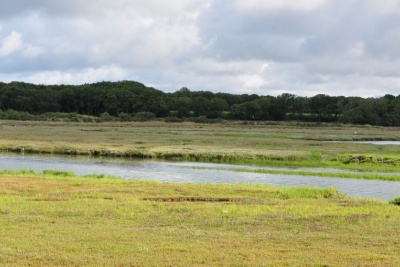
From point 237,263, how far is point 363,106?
576 ft

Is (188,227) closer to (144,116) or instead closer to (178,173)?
(178,173)

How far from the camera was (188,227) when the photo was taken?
66.1 ft

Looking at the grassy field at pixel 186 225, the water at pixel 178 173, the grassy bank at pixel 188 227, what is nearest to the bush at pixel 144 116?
the water at pixel 178 173

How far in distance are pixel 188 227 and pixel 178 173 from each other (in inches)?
1094

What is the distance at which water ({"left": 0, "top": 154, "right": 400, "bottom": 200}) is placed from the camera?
39.9 metres

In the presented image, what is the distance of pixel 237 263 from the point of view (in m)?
15.1

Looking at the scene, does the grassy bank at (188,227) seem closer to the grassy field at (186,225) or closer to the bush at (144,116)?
the grassy field at (186,225)

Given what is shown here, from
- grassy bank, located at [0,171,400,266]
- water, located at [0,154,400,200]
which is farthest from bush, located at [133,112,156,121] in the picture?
grassy bank, located at [0,171,400,266]

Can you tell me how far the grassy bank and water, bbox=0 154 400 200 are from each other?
341 inches

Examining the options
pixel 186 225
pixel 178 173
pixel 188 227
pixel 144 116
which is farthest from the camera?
pixel 144 116

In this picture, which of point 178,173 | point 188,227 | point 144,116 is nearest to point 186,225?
point 188,227

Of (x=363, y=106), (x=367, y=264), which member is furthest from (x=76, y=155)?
(x=363, y=106)

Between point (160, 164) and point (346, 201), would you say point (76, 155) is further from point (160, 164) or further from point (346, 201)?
point (346, 201)

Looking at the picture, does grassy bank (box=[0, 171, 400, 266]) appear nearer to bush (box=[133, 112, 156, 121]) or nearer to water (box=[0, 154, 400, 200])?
water (box=[0, 154, 400, 200])
